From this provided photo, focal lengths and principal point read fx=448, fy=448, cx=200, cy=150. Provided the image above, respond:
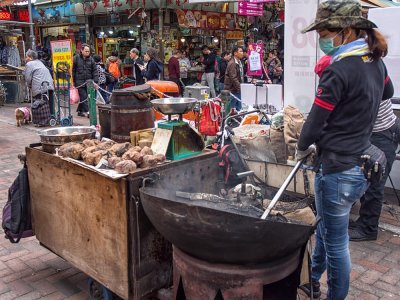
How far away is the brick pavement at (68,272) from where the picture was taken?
3.62m

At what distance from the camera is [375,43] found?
256 centimetres

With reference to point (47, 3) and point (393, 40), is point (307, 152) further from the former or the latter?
point (47, 3)

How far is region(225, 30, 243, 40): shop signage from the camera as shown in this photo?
18.9 meters

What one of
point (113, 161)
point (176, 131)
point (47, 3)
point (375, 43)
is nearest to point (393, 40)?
point (375, 43)

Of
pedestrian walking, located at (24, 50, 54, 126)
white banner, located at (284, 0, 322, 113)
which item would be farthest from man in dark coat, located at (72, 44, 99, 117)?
white banner, located at (284, 0, 322, 113)

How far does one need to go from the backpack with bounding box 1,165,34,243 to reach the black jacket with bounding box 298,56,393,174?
2.39 meters

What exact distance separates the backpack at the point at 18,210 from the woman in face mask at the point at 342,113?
235 cm

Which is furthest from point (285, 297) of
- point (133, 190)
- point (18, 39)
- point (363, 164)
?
point (18, 39)

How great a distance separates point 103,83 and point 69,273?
9.02m

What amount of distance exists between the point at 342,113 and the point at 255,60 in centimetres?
966

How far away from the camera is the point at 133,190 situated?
2842 mm

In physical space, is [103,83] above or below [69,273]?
above

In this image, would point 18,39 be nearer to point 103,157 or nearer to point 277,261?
point 103,157

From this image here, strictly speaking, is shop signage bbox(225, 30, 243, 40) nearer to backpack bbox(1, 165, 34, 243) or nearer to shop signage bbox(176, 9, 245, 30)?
shop signage bbox(176, 9, 245, 30)
